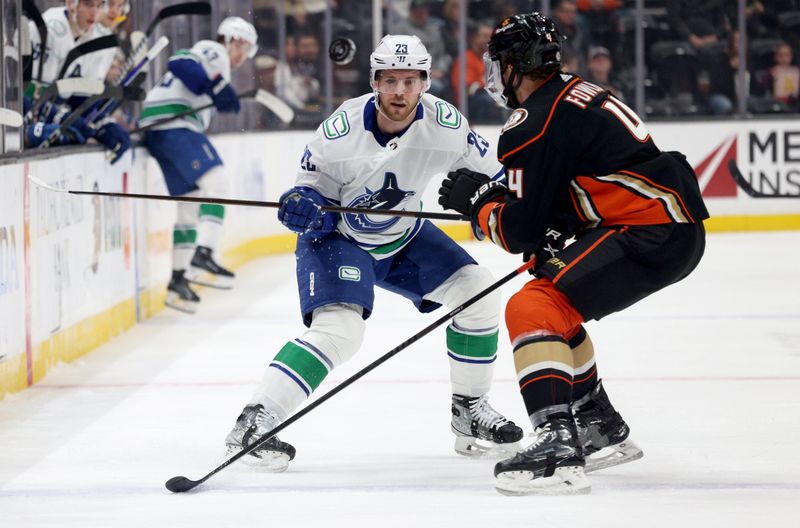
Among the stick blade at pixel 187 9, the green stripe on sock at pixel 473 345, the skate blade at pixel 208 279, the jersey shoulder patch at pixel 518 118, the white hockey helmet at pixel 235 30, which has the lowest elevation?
the skate blade at pixel 208 279

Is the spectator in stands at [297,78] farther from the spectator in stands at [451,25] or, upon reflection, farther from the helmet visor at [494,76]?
the helmet visor at [494,76]

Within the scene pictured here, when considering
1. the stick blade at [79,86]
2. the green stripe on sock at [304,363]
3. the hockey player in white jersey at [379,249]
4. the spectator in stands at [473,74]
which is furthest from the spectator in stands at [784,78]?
the green stripe on sock at [304,363]

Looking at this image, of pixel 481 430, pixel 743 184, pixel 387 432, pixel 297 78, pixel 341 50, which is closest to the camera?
pixel 481 430

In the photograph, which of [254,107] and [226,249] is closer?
[226,249]

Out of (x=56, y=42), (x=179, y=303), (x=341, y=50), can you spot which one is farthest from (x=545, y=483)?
(x=179, y=303)

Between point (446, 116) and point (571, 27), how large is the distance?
731cm

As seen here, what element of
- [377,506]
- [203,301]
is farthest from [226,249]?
[377,506]

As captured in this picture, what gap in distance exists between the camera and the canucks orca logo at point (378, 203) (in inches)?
140

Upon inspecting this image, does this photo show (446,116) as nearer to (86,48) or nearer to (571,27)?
(86,48)

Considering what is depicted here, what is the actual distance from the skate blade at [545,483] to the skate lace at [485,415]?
51 centimetres

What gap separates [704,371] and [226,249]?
3985 millimetres

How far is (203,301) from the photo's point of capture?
7090 millimetres

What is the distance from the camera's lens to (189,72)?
6.86 metres

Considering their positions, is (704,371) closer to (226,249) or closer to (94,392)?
(94,392)
